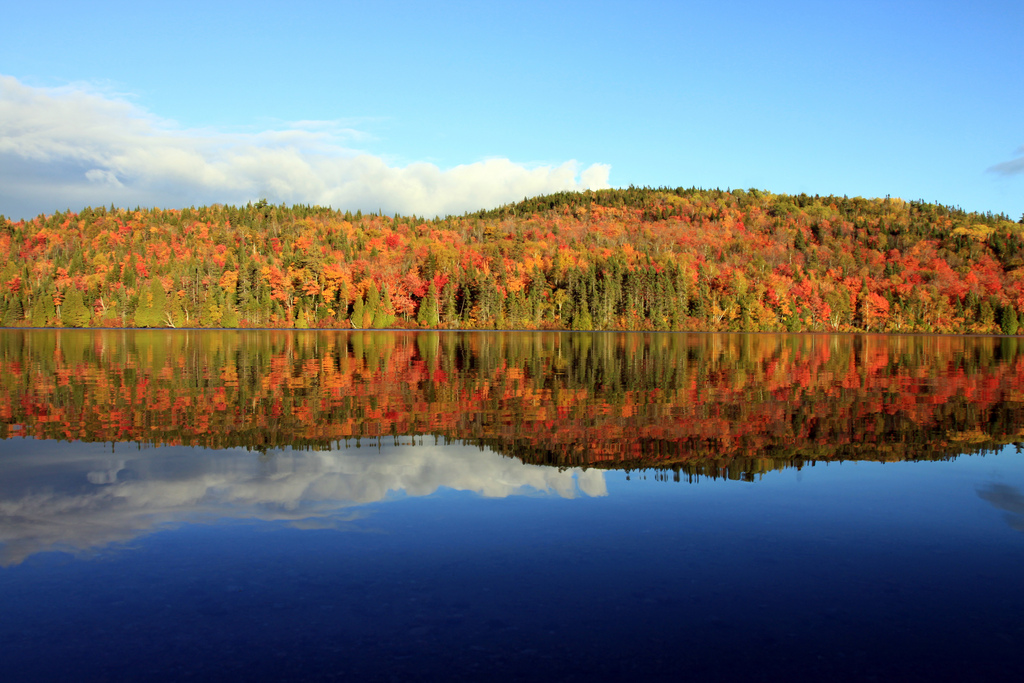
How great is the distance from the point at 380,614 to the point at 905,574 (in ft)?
18.0

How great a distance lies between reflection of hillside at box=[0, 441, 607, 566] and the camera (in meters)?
9.15

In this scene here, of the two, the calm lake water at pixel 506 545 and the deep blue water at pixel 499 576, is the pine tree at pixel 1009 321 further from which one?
the deep blue water at pixel 499 576

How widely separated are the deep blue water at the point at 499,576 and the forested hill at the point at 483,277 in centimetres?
12035

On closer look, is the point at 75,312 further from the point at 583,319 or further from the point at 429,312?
the point at 583,319

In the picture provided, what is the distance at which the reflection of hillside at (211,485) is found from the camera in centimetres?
915

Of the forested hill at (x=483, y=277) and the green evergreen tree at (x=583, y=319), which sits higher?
the forested hill at (x=483, y=277)

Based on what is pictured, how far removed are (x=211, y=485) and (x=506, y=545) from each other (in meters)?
5.15

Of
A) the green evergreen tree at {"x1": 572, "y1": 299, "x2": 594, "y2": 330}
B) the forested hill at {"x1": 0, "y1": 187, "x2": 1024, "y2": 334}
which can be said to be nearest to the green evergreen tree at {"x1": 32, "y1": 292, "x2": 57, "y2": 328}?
→ the forested hill at {"x1": 0, "y1": 187, "x2": 1024, "y2": 334}

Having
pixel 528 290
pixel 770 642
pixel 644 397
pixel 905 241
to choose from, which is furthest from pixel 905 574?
pixel 905 241

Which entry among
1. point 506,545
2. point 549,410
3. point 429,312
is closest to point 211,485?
point 506,545

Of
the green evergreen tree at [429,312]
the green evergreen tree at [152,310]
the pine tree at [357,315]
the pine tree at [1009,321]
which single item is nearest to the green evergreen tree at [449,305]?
the green evergreen tree at [429,312]

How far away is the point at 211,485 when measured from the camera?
11.0 metres

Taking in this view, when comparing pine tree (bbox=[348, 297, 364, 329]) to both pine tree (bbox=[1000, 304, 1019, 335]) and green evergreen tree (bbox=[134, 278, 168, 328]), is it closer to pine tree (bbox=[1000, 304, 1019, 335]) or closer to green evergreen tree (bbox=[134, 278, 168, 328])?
green evergreen tree (bbox=[134, 278, 168, 328])

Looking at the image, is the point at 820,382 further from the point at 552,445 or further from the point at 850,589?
the point at 850,589
